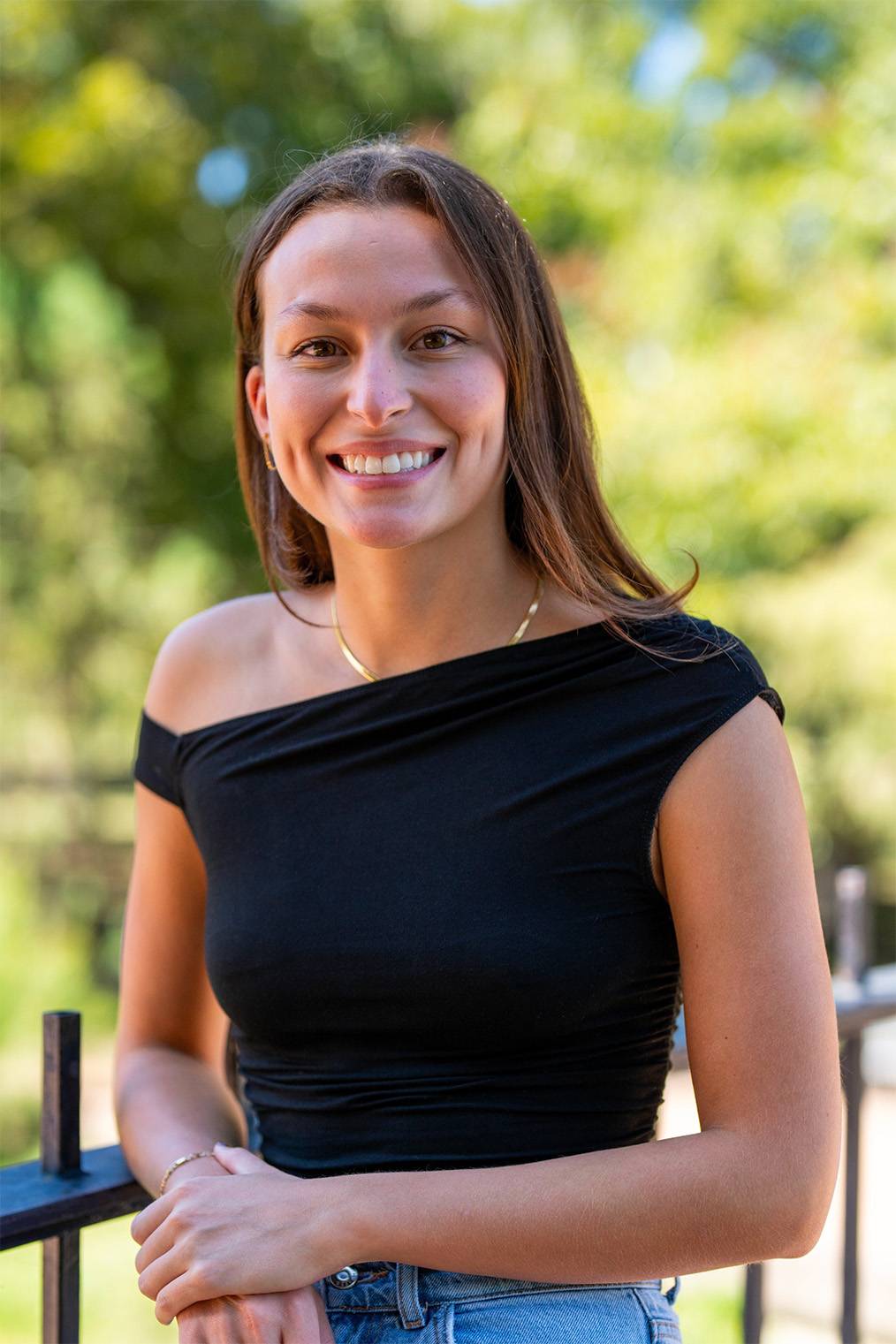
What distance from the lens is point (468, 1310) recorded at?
4.21 ft

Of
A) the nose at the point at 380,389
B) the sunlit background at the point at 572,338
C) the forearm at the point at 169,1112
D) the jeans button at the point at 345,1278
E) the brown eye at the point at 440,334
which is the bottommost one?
the jeans button at the point at 345,1278

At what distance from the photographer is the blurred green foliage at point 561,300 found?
6898 mm

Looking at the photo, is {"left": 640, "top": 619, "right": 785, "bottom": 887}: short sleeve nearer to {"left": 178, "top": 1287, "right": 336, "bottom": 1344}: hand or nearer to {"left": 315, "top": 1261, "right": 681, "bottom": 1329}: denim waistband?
{"left": 315, "top": 1261, "right": 681, "bottom": 1329}: denim waistband

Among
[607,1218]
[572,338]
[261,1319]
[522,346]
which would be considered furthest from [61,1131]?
[572,338]

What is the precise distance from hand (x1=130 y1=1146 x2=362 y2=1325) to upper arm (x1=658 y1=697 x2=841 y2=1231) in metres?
0.36

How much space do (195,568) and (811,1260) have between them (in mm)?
7317

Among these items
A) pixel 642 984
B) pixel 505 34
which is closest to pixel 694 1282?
pixel 642 984

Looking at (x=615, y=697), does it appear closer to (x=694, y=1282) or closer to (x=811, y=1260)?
(x=811, y=1260)

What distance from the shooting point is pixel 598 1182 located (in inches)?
48.9

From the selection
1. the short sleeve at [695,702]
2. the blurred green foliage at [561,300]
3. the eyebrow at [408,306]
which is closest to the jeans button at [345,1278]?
the short sleeve at [695,702]

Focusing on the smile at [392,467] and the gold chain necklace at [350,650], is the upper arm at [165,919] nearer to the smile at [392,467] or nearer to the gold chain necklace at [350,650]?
the gold chain necklace at [350,650]

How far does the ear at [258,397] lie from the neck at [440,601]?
0.19 m

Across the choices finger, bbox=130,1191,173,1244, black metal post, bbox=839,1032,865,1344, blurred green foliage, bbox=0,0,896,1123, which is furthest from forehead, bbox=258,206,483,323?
blurred green foliage, bbox=0,0,896,1123

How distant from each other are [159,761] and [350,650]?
0.89ft
